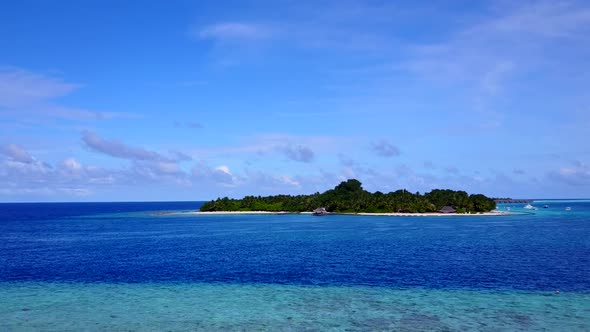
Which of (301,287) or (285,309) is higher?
(301,287)

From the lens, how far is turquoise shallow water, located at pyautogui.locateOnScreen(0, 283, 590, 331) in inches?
1441

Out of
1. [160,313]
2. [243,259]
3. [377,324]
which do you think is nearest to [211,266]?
[243,259]

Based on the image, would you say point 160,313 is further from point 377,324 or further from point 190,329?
point 377,324

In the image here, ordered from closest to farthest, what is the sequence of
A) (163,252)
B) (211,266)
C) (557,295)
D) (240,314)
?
(240,314), (557,295), (211,266), (163,252)

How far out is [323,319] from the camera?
1495 inches

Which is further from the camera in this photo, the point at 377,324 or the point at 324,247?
the point at 324,247

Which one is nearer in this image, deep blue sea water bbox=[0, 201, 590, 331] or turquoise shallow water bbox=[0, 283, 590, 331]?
turquoise shallow water bbox=[0, 283, 590, 331]

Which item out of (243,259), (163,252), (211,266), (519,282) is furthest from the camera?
(163,252)

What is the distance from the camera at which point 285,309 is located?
41.7 meters

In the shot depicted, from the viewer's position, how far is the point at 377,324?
36562 mm

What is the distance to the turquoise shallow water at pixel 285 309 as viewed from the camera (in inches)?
1441

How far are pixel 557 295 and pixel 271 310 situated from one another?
27.4 m

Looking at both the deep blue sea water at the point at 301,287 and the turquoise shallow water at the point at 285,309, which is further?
the deep blue sea water at the point at 301,287

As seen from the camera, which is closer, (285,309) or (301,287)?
(285,309)
